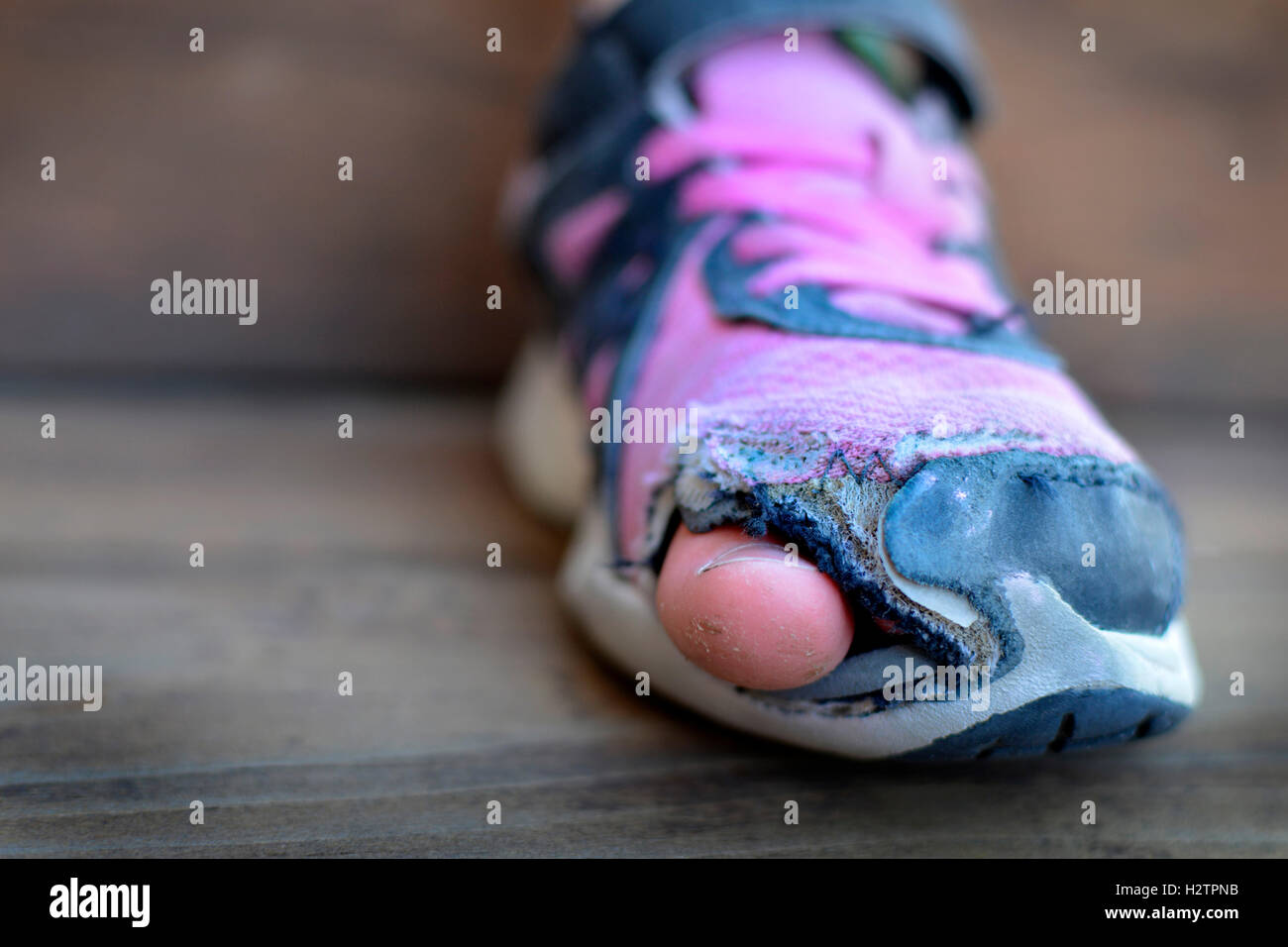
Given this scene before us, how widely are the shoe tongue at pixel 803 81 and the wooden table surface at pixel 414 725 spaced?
25 centimetres

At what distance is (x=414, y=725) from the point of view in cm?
35

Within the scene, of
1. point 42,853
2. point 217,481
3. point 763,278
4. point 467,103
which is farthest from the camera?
point 467,103

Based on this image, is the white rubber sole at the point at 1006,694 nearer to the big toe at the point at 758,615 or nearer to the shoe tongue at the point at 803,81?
the big toe at the point at 758,615

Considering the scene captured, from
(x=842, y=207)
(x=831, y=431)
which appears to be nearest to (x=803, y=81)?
(x=842, y=207)

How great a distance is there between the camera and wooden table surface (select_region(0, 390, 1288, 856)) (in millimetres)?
298

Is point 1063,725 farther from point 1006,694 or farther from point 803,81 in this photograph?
point 803,81

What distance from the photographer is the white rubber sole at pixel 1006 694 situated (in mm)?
277

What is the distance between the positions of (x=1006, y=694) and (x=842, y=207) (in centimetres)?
24

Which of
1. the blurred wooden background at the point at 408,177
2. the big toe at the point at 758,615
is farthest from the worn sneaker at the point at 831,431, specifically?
the blurred wooden background at the point at 408,177

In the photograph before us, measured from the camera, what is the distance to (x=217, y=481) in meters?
0.58

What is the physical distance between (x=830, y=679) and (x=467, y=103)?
558mm

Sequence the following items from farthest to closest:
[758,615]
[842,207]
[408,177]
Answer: [408,177], [842,207], [758,615]
